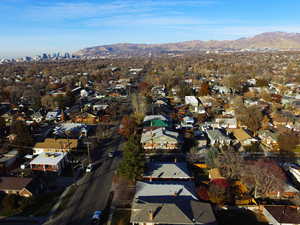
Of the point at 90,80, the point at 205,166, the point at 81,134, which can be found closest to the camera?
the point at 205,166

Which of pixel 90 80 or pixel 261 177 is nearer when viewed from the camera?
pixel 261 177

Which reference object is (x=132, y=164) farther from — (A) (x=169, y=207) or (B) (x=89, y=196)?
(A) (x=169, y=207)

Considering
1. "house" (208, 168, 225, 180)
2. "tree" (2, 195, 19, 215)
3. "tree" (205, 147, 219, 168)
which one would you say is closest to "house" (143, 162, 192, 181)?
"house" (208, 168, 225, 180)

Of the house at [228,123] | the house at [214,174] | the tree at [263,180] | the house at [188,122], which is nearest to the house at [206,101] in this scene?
the house at [188,122]

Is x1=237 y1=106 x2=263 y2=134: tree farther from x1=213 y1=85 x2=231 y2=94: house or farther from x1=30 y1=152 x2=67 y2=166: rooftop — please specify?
x1=30 y1=152 x2=67 y2=166: rooftop

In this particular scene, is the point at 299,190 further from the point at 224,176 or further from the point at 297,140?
the point at 297,140

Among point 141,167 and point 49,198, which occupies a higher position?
point 141,167

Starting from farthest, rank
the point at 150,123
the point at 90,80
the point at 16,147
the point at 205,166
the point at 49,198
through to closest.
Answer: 1. the point at 90,80
2. the point at 150,123
3. the point at 16,147
4. the point at 205,166
5. the point at 49,198

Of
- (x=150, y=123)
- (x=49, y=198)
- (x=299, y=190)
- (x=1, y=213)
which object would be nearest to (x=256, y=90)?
(x=150, y=123)
